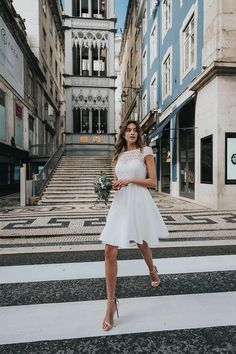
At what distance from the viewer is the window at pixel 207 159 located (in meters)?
10.4

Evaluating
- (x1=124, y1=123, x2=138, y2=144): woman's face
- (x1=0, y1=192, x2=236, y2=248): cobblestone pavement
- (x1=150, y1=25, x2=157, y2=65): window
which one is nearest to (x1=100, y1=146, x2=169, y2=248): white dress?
(x1=124, y1=123, x2=138, y2=144): woman's face

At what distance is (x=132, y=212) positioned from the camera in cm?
269

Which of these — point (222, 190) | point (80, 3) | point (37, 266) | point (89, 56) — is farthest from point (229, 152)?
point (80, 3)

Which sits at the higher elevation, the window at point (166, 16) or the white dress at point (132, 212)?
the window at point (166, 16)

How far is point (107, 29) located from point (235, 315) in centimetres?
2673

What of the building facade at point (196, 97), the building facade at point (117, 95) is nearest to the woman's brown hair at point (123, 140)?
the building facade at point (196, 97)

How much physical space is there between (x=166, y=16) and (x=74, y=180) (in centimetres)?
1133

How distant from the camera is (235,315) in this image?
2570 millimetres

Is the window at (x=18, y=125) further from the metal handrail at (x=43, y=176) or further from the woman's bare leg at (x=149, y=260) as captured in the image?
Result: the woman's bare leg at (x=149, y=260)

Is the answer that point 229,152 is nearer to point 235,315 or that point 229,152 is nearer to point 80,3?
point 235,315

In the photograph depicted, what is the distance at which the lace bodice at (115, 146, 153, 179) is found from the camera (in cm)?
277

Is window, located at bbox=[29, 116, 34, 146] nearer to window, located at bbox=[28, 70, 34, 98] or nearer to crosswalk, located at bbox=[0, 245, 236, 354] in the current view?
window, located at bbox=[28, 70, 34, 98]

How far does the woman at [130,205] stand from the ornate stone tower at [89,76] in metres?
21.9

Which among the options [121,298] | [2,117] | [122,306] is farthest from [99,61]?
[122,306]
